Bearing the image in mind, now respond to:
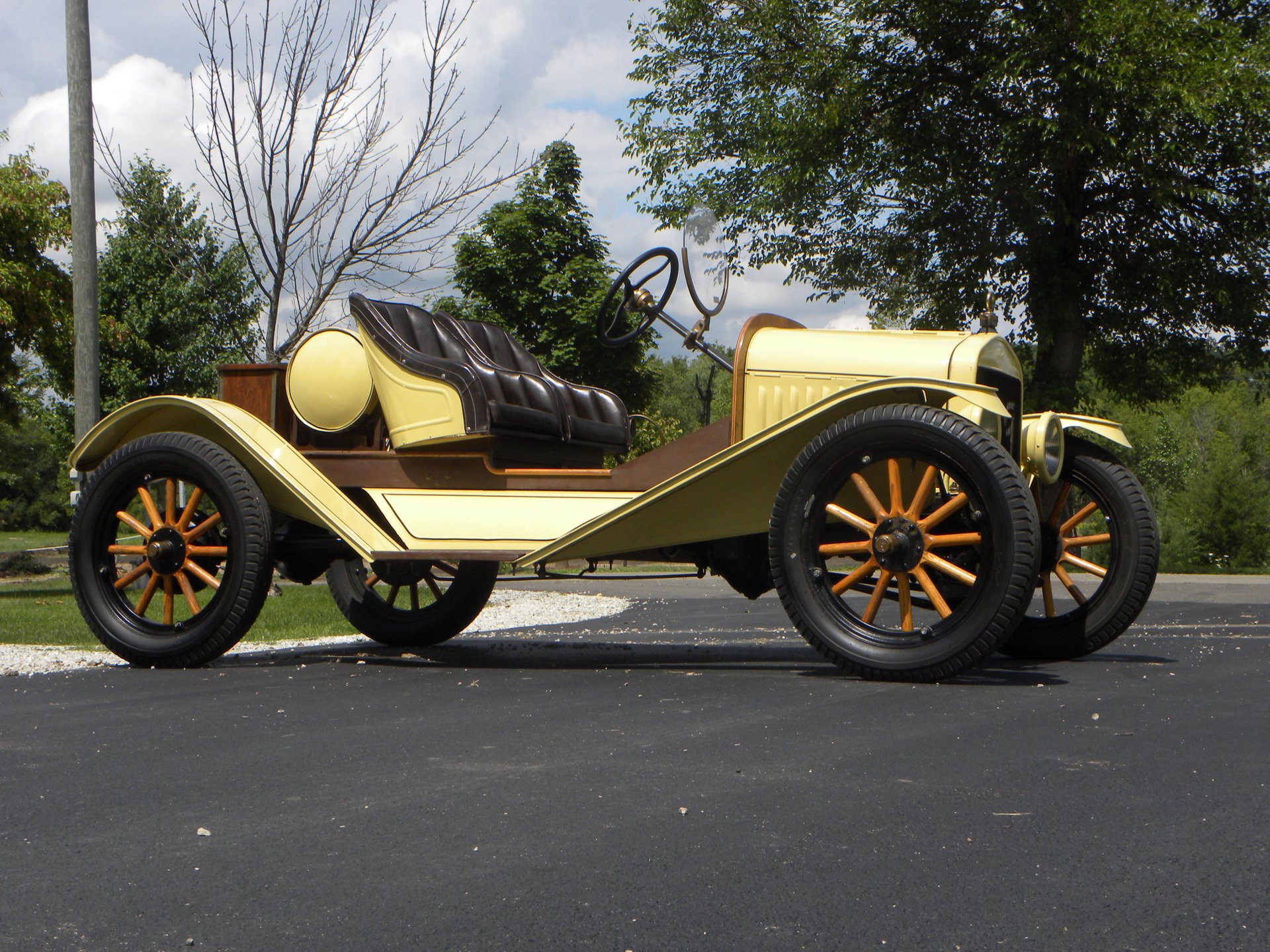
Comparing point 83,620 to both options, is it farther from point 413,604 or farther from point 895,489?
point 895,489

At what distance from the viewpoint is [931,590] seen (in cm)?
476

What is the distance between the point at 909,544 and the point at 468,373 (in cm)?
244

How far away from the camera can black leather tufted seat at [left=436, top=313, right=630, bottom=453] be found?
22.6 feet

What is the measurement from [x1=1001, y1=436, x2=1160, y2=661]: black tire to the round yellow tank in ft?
11.3

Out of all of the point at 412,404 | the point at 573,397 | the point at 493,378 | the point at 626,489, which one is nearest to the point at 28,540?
the point at 573,397

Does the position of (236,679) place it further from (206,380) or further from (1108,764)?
(206,380)

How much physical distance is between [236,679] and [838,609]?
261 centimetres

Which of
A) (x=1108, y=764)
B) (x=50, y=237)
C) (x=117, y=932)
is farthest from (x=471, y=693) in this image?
(x=50, y=237)

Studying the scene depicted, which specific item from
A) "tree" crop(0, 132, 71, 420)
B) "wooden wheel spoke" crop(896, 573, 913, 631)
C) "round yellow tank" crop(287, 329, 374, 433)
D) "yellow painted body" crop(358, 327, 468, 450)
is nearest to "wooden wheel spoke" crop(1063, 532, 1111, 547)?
"wooden wheel spoke" crop(896, 573, 913, 631)

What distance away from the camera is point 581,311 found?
28500mm

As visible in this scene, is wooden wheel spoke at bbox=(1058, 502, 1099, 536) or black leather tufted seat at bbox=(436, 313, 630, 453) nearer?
wooden wheel spoke at bbox=(1058, 502, 1099, 536)

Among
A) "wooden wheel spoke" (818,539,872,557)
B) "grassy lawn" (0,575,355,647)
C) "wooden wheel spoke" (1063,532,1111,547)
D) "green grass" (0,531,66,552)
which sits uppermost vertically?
"wooden wheel spoke" (1063,532,1111,547)

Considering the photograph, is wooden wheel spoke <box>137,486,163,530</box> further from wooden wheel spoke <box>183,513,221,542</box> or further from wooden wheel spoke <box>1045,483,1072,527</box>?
wooden wheel spoke <box>1045,483,1072,527</box>

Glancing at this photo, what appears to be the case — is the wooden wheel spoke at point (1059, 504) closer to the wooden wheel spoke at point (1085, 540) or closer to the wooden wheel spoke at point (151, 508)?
the wooden wheel spoke at point (1085, 540)
